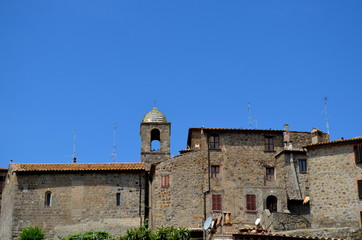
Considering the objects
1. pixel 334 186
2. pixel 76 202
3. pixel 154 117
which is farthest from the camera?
pixel 154 117

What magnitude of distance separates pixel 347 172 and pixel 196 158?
41.9 feet

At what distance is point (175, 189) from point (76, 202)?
820 centimetres

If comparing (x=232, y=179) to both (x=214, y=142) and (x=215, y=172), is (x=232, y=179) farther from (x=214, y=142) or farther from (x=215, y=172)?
(x=214, y=142)

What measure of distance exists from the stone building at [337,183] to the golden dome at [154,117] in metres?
17.6

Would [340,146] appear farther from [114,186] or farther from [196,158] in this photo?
[114,186]

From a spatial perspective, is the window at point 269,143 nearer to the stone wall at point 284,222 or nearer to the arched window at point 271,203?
the arched window at point 271,203

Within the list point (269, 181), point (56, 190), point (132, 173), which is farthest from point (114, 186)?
point (269, 181)

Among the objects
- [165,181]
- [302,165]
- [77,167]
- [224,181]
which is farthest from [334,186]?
[77,167]

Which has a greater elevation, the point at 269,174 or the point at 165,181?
the point at 269,174

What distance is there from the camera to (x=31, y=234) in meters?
45.2

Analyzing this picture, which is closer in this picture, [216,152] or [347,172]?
[347,172]

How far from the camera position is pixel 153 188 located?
153ft

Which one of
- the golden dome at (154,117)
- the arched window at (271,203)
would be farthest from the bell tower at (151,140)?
the arched window at (271,203)

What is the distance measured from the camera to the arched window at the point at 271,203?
46.1m
